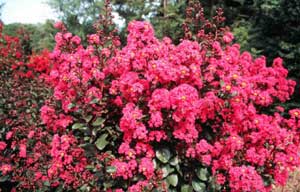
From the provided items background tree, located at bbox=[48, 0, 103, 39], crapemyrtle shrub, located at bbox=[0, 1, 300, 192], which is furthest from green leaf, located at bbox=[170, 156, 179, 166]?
background tree, located at bbox=[48, 0, 103, 39]

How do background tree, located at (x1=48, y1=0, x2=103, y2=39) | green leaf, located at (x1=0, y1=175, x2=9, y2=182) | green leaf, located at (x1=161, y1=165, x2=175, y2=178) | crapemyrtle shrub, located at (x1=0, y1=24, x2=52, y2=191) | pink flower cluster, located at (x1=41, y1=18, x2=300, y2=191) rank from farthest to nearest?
background tree, located at (x1=48, y1=0, x2=103, y2=39) < green leaf, located at (x1=0, y1=175, x2=9, y2=182) < crapemyrtle shrub, located at (x1=0, y1=24, x2=52, y2=191) < green leaf, located at (x1=161, y1=165, x2=175, y2=178) < pink flower cluster, located at (x1=41, y1=18, x2=300, y2=191)

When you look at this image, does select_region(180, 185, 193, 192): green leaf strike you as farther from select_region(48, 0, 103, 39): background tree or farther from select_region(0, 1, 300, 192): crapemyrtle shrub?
select_region(48, 0, 103, 39): background tree

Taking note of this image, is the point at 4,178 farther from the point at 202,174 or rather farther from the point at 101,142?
the point at 202,174

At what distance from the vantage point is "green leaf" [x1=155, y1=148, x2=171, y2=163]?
10.8ft

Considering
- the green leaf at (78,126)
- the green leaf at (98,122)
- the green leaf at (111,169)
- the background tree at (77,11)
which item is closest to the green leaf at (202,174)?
the green leaf at (111,169)

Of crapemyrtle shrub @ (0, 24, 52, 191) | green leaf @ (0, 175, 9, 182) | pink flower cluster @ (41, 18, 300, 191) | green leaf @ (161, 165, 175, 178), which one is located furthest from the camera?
green leaf @ (0, 175, 9, 182)

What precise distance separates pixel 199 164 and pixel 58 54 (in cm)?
158

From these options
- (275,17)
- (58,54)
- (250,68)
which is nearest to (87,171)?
(58,54)

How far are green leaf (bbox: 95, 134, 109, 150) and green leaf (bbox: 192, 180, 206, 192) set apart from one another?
785mm

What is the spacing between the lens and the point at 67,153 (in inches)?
140

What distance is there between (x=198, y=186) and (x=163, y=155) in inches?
16.3

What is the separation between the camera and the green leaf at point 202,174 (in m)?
3.46

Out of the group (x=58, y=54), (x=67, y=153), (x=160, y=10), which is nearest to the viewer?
(x=67, y=153)

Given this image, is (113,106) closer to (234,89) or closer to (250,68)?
(234,89)
